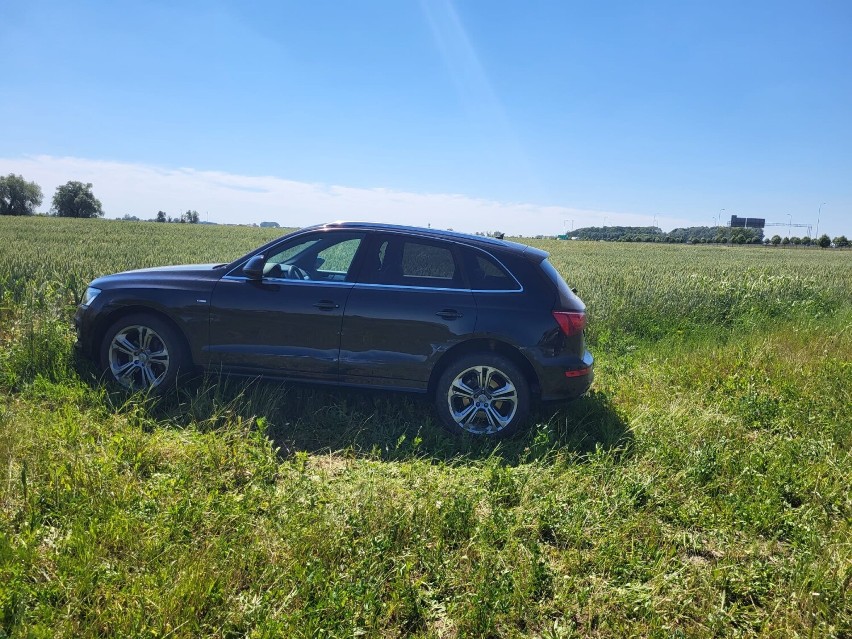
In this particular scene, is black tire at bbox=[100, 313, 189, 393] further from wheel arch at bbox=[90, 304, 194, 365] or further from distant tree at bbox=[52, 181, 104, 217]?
distant tree at bbox=[52, 181, 104, 217]

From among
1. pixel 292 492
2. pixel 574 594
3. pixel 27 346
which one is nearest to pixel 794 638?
pixel 574 594

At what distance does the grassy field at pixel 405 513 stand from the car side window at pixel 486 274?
1306 mm

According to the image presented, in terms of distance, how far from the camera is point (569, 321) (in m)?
4.91

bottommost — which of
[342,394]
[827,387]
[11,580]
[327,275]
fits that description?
[11,580]

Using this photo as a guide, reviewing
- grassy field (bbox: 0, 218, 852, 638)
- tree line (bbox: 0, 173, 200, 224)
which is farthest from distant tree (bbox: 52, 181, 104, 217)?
grassy field (bbox: 0, 218, 852, 638)

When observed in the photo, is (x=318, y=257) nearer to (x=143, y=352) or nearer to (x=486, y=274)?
(x=486, y=274)

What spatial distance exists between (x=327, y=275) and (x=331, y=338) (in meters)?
0.70

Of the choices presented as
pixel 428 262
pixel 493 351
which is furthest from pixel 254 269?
pixel 493 351

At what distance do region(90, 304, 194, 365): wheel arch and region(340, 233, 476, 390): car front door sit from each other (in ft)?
5.31

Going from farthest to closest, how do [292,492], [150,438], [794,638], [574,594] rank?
[150,438] < [292,492] < [574,594] < [794,638]

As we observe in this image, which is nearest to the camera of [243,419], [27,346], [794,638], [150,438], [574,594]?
[794,638]

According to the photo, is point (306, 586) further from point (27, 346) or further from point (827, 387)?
point (827, 387)

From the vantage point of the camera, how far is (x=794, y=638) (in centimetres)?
269

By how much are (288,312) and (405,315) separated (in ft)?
3.62
